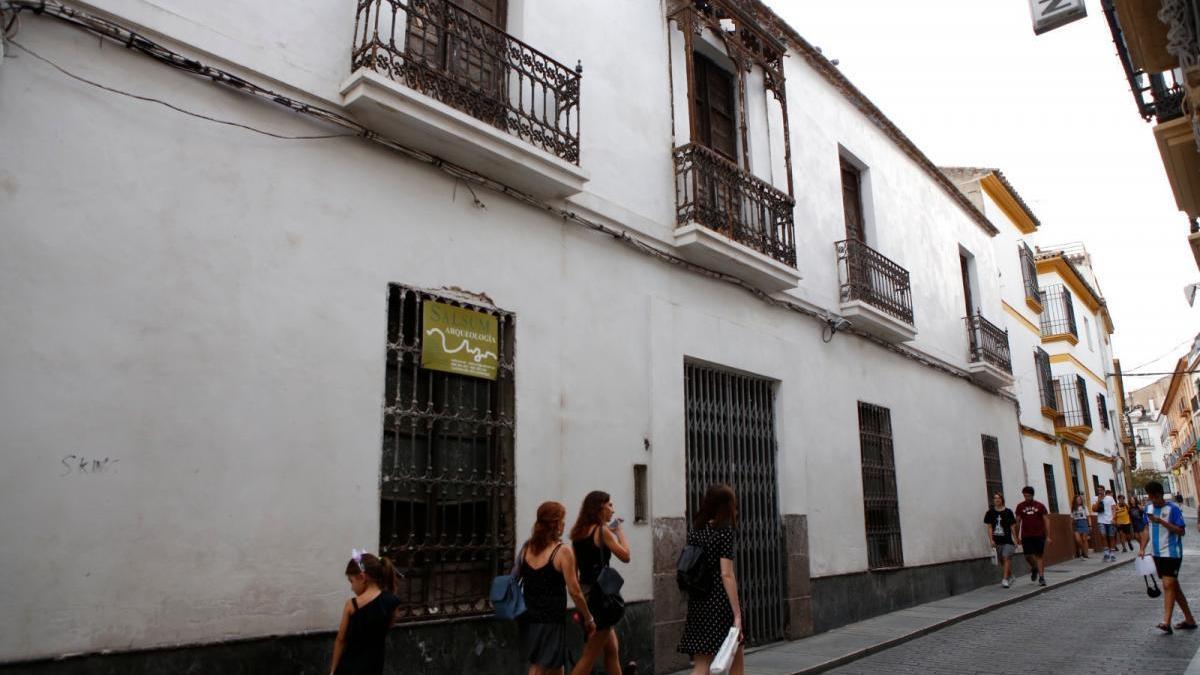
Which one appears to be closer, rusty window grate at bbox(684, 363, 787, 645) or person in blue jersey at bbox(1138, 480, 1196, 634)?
→ person in blue jersey at bbox(1138, 480, 1196, 634)

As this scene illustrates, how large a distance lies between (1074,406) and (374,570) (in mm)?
21740

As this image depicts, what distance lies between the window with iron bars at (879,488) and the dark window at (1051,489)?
8595mm

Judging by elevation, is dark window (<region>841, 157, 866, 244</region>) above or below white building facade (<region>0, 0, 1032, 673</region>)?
above

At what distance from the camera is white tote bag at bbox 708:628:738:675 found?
3973 mm

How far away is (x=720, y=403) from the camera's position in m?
8.21

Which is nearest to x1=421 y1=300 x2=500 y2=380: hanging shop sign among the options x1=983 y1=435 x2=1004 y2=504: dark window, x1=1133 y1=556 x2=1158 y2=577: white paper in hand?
x1=1133 y1=556 x2=1158 y2=577: white paper in hand

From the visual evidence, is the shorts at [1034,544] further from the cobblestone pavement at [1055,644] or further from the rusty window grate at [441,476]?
the rusty window grate at [441,476]

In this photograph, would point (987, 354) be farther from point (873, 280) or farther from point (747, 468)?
point (747, 468)

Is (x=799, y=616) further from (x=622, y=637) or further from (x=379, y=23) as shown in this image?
(x=379, y=23)

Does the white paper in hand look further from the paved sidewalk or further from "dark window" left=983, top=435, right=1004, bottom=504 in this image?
"dark window" left=983, top=435, right=1004, bottom=504

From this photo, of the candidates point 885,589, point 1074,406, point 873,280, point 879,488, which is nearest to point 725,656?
point 885,589

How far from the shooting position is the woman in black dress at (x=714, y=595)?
468 cm

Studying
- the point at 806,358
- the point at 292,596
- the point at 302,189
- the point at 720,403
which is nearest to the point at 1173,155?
the point at 806,358

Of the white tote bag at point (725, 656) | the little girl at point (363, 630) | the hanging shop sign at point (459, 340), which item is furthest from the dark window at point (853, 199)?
the little girl at point (363, 630)
